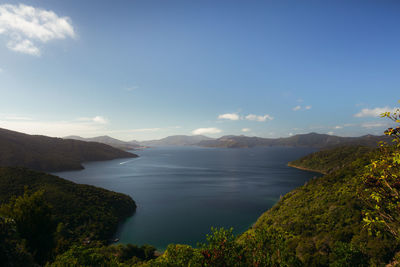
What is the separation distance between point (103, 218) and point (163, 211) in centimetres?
1894

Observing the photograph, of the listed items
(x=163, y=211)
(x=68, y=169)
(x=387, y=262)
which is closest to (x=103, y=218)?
(x=163, y=211)

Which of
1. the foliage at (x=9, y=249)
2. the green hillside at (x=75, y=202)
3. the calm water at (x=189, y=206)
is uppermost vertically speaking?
the foliage at (x=9, y=249)

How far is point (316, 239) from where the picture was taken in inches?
1248

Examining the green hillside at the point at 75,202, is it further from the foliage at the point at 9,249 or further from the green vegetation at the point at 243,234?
the foliage at the point at 9,249

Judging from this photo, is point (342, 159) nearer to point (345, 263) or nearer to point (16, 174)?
point (345, 263)

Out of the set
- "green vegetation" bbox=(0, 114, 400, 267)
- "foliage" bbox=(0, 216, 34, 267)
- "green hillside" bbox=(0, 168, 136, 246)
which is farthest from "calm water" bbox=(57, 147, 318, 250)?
Result: "foliage" bbox=(0, 216, 34, 267)

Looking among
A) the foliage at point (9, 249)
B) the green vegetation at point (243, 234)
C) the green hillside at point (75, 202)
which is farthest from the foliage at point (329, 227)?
the green hillside at point (75, 202)

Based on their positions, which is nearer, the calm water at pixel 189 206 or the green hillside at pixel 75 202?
the green hillside at pixel 75 202

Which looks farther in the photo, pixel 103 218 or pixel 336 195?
pixel 103 218

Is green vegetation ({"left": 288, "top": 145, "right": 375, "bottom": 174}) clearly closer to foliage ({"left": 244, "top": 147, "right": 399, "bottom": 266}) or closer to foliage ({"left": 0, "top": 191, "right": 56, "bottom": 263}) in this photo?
foliage ({"left": 244, "top": 147, "right": 399, "bottom": 266})

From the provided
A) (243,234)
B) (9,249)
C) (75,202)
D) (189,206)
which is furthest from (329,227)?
(75,202)

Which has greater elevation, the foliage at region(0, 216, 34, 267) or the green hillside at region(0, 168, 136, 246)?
the foliage at region(0, 216, 34, 267)

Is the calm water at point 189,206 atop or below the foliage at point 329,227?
below

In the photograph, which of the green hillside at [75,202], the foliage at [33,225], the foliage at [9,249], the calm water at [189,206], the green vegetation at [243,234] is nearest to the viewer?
the green vegetation at [243,234]
